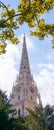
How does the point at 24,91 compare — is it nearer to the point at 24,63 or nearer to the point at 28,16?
the point at 24,63

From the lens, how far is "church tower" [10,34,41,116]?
90713 mm

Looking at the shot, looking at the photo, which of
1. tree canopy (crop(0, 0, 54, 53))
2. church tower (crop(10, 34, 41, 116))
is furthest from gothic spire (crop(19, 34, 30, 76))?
tree canopy (crop(0, 0, 54, 53))

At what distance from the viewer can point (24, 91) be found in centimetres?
9469

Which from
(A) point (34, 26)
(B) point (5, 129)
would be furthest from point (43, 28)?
(B) point (5, 129)

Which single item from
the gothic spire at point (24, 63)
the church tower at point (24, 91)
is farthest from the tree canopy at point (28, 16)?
the gothic spire at point (24, 63)

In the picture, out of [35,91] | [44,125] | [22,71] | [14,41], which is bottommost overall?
[14,41]

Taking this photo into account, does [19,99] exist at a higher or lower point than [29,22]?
higher

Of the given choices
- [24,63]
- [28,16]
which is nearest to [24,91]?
[24,63]

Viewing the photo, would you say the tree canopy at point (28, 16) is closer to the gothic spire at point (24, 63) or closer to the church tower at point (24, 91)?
the church tower at point (24, 91)

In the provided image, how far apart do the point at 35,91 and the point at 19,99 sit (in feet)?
22.2

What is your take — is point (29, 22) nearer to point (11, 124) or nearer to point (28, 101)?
point (11, 124)

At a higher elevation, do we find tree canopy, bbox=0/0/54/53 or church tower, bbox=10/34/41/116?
church tower, bbox=10/34/41/116

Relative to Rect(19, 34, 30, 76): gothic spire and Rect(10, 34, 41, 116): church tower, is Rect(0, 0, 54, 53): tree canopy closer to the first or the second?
Rect(10, 34, 41, 116): church tower

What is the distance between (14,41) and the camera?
13836 mm
